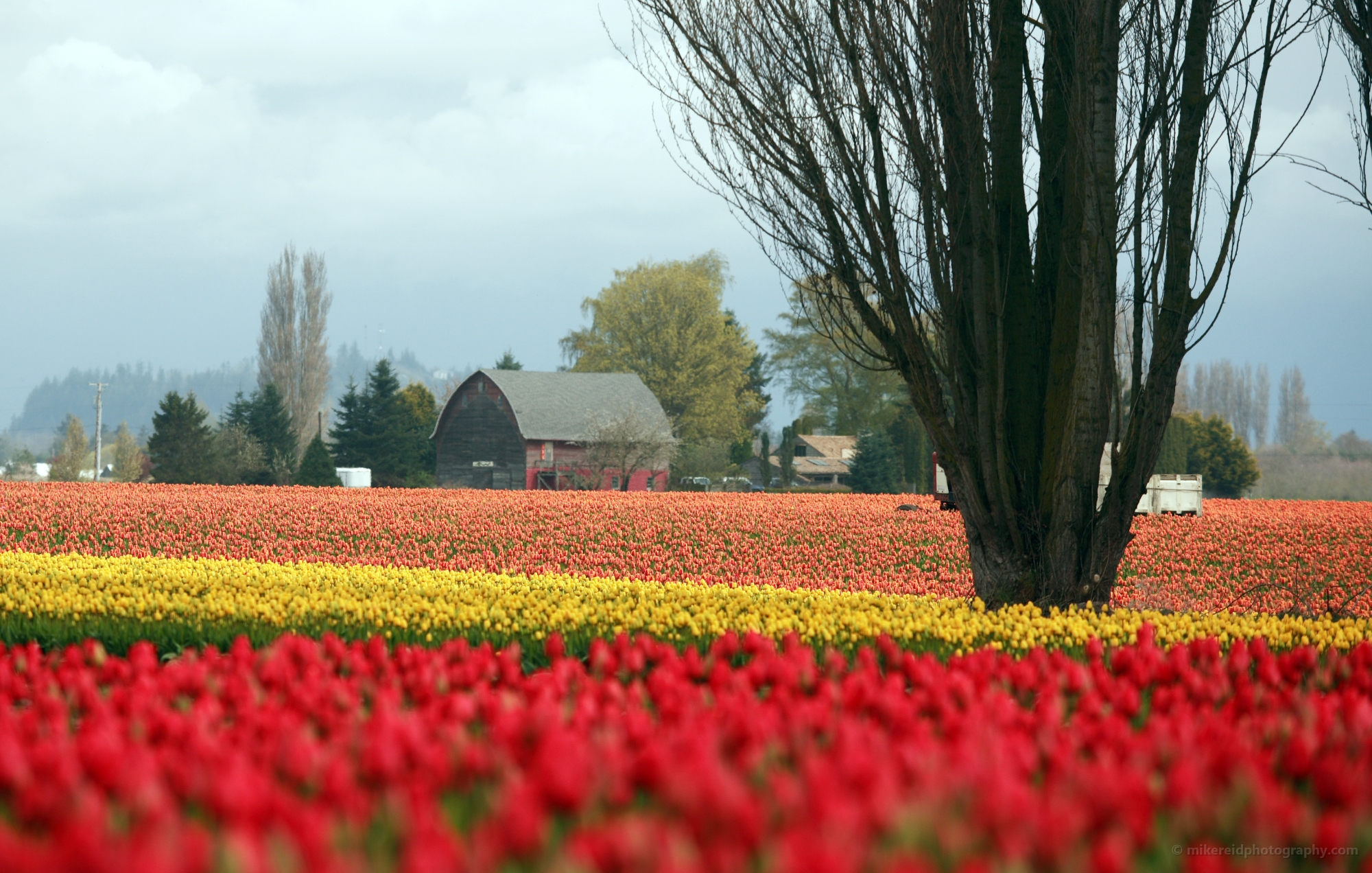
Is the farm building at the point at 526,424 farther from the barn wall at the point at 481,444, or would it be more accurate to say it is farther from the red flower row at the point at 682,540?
the red flower row at the point at 682,540

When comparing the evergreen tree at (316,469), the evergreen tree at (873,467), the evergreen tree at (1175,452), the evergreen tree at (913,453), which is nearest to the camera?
the evergreen tree at (316,469)

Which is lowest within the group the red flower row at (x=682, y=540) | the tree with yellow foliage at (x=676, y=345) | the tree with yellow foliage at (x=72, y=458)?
the red flower row at (x=682, y=540)

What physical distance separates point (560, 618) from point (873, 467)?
4318cm

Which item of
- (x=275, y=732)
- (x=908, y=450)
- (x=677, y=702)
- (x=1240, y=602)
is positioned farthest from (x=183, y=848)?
(x=908, y=450)

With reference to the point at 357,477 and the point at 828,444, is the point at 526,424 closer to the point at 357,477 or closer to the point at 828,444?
the point at 357,477

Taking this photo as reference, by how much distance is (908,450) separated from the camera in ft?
173

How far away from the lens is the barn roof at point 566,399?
51.1 m

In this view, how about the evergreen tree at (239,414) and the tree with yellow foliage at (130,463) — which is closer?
the evergreen tree at (239,414)

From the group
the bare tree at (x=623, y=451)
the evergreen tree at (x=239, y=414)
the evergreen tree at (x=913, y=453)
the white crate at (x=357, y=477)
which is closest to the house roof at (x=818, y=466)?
the evergreen tree at (x=913, y=453)

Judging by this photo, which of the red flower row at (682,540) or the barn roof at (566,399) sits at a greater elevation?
the barn roof at (566,399)

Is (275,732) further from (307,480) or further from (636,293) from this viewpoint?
(636,293)

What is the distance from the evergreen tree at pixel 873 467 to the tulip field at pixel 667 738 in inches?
1611

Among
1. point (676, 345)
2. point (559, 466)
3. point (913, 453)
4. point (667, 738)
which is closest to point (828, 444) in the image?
point (676, 345)

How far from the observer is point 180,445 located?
40625mm
